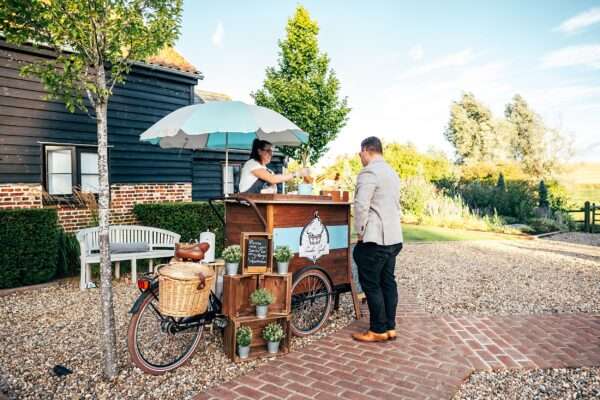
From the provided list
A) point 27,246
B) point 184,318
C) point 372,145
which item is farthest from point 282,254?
point 27,246

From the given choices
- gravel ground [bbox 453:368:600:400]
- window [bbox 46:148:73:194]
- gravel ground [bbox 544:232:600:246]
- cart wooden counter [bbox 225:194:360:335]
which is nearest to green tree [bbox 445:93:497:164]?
gravel ground [bbox 544:232:600:246]

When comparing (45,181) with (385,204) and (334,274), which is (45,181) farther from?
(385,204)

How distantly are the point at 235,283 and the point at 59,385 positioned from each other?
5.35 ft

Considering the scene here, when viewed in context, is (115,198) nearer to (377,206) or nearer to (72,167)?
(72,167)

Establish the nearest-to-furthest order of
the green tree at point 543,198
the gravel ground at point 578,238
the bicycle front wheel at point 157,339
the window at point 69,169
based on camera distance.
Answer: the bicycle front wheel at point 157,339 → the window at point 69,169 → the gravel ground at point 578,238 → the green tree at point 543,198

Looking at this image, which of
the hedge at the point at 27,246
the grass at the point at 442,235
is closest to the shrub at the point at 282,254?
the hedge at the point at 27,246

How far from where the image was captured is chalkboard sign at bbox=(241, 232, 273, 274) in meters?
4.18

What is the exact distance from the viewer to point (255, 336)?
4113 mm

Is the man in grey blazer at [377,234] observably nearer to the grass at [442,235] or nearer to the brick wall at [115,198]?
the brick wall at [115,198]

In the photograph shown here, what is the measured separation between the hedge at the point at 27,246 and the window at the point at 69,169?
1.89m

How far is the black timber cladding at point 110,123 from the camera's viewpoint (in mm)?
8195

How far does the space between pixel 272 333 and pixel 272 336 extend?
0.09 feet

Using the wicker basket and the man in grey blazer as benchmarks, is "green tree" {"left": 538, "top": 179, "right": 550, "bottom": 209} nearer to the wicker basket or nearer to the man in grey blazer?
the man in grey blazer

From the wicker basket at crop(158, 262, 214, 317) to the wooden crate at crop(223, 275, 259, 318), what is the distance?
1.56 ft
